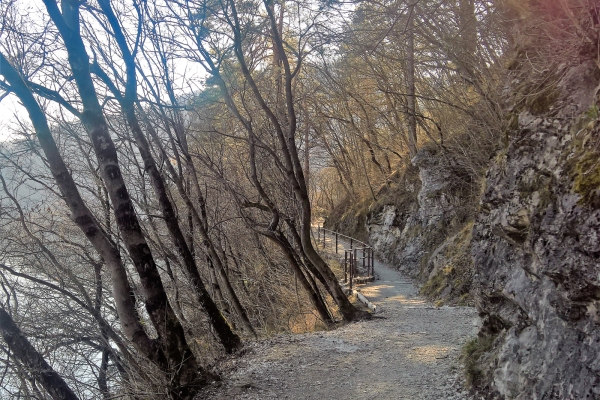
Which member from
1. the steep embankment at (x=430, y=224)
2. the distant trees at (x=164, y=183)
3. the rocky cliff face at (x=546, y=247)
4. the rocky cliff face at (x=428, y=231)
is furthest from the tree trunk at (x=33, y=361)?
the rocky cliff face at (x=428, y=231)

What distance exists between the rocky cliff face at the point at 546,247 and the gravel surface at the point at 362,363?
892 mm

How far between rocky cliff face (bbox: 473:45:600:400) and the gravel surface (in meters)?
0.89

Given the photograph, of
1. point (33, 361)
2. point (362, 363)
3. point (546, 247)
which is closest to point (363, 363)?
point (362, 363)

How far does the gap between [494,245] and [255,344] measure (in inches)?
169

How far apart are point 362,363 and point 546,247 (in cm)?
340

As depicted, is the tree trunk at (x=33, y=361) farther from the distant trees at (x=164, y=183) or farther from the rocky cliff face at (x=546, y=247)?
the rocky cliff face at (x=546, y=247)


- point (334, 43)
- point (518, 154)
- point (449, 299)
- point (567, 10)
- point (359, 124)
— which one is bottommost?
point (449, 299)

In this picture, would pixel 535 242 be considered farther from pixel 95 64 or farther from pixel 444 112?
pixel 444 112

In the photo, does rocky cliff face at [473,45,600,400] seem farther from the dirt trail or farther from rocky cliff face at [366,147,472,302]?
rocky cliff face at [366,147,472,302]

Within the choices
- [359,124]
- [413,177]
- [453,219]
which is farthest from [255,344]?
[359,124]

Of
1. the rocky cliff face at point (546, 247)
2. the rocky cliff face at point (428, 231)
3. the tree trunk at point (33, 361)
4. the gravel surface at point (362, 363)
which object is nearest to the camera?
the rocky cliff face at point (546, 247)

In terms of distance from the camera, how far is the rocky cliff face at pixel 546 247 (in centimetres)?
272

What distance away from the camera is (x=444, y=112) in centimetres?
1364

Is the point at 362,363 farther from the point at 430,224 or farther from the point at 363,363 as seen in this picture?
the point at 430,224
